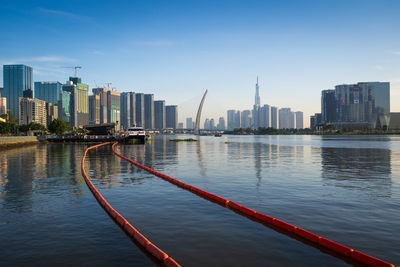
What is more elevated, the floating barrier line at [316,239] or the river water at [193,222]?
the floating barrier line at [316,239]

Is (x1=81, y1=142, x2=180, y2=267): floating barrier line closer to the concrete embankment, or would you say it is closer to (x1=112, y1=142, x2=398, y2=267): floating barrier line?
(x1=112, y1=142, x2=398, y2=267): floating barrier line

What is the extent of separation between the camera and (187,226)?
13367 mm

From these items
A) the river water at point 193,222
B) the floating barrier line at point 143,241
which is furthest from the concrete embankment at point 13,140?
the floating barrier line at point 143,241

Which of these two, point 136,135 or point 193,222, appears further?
point 136,135

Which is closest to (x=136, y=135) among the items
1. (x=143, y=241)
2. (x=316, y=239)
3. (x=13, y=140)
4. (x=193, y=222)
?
(x=13, y=140)

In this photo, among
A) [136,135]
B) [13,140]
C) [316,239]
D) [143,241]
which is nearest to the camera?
[143,241]

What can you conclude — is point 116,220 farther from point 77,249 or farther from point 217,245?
point 217,245

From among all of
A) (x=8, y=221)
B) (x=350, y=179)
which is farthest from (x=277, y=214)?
(x=350, y=179)

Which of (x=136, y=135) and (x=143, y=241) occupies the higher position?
(x=136, y=135)

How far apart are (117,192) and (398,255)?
16.2 m

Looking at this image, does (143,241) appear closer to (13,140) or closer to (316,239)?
(316,239)

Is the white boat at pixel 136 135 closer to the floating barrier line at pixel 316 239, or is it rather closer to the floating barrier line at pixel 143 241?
the floating barrier line at pixel 316 239

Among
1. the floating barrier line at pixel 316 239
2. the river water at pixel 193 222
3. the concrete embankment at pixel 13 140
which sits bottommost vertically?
the river water at pixel 193 222

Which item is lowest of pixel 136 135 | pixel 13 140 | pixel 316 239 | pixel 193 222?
pixel 193 222
